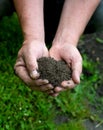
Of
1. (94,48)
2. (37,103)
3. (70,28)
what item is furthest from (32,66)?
(94,48)

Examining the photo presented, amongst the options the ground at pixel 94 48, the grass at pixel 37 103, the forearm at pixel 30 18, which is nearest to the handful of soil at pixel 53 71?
the forearm at pixel 30 18

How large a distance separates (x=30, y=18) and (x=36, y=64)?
31 cm

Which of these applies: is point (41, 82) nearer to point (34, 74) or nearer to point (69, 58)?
point (34, 74)

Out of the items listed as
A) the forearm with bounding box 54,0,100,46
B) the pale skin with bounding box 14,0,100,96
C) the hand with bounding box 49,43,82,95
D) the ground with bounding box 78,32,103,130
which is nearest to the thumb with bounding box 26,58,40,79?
the pale skin with bounding box 14,0,100,96

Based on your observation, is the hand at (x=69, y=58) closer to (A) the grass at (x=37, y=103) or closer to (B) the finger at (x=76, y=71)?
(B) the finger at (x=76, y=71)

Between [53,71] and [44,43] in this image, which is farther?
[44,43]

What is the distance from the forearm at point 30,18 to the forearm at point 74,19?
115mm

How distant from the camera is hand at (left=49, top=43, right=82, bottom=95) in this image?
1.83 meters

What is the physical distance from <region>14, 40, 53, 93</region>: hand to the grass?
44 cm

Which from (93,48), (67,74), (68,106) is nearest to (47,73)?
(67,74)

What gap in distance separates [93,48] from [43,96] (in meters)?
0.64

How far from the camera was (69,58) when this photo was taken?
1905mm

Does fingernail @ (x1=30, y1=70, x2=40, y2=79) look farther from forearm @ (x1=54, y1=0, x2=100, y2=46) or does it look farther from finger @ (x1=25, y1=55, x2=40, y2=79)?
forearm @ (x1=54, y1=0, x2=100, y2=46)

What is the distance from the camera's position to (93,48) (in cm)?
285
